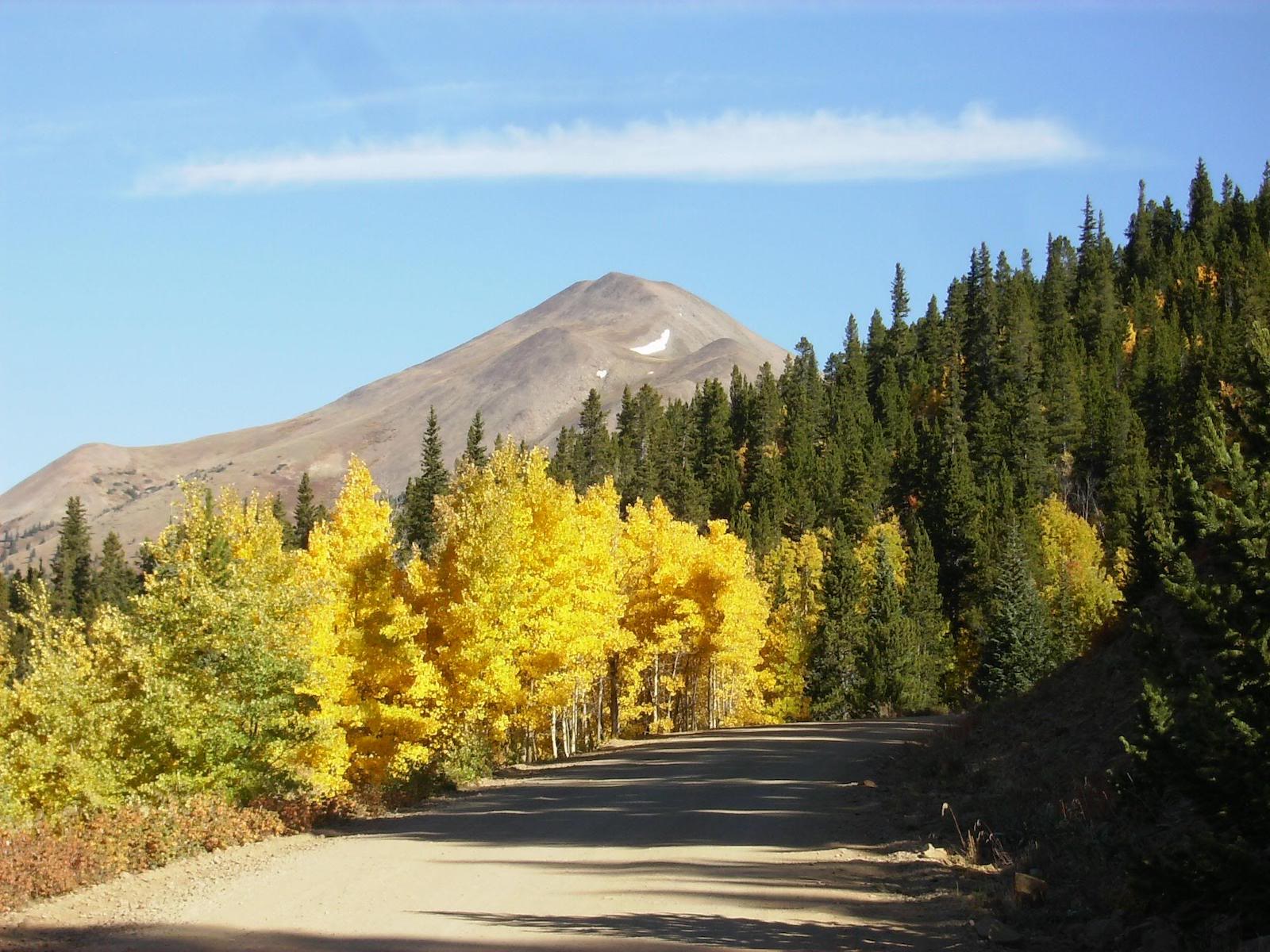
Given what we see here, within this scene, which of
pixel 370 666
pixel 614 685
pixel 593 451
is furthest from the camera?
pixel 593 451

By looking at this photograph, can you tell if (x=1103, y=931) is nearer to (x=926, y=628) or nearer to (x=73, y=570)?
(x=926, y=628)

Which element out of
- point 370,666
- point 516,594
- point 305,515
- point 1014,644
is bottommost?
point 1014,644

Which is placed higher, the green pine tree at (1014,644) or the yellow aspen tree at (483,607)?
the yellow aspen tree at (483,607)

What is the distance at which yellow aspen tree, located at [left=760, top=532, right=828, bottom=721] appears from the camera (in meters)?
71.0

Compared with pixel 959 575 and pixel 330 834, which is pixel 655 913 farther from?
pixel 959 575

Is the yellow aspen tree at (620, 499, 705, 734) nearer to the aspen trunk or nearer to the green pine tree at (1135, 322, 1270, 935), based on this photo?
the aspen trunk

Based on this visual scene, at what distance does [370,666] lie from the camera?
105ft

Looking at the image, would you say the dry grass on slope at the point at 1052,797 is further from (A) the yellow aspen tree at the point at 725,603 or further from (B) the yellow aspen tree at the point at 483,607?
(A) the yellow aspen tree at the point at 725,603

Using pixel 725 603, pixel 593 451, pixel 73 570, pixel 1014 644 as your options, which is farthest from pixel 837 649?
→ pixel 73 570

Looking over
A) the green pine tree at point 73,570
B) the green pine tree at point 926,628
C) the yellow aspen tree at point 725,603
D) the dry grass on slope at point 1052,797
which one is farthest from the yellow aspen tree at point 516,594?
the green pine tree at point 73,570

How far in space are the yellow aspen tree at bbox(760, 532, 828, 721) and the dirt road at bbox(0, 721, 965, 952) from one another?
155 feet

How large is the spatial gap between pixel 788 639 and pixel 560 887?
59.1 metres

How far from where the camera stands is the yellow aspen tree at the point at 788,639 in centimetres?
7100

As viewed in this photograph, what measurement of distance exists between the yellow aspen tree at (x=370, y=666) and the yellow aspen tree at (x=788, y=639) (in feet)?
118
